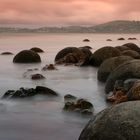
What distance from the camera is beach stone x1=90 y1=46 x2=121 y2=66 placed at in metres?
26.3

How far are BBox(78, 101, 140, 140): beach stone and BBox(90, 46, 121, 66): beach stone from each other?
18864 mm

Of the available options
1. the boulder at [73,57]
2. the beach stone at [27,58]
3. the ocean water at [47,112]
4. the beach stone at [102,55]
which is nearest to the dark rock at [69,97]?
the ocean water at [47,112]

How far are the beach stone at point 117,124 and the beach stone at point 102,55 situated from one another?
18.9m

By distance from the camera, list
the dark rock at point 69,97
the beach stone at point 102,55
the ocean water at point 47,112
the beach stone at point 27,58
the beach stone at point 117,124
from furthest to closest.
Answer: the beach stone at point 27,58
the beach stone at point 102,55
the dark rock at point 69,97
the ocean water at point 47,112
the beach stone at point 117,124

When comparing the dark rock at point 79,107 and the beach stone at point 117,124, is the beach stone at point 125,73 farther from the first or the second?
the beach stone at point 117,124

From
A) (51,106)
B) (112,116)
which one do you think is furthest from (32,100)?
Result: (112,116)

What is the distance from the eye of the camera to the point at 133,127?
6.96 m

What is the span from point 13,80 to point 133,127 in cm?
1398

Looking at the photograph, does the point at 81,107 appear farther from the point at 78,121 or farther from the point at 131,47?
the point at 131,47

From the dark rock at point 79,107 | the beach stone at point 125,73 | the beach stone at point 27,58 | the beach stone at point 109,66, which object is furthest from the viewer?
the beach stone at point 27,58

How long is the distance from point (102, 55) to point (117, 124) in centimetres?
1944

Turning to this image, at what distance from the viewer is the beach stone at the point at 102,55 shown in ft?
86.4

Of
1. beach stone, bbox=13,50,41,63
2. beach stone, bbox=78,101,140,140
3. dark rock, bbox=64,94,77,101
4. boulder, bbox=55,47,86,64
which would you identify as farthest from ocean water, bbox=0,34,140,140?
beach stone, bbox=13,50,41,63

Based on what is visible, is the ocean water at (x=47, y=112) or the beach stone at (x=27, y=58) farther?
the beach stone at (x=27, y=58)
